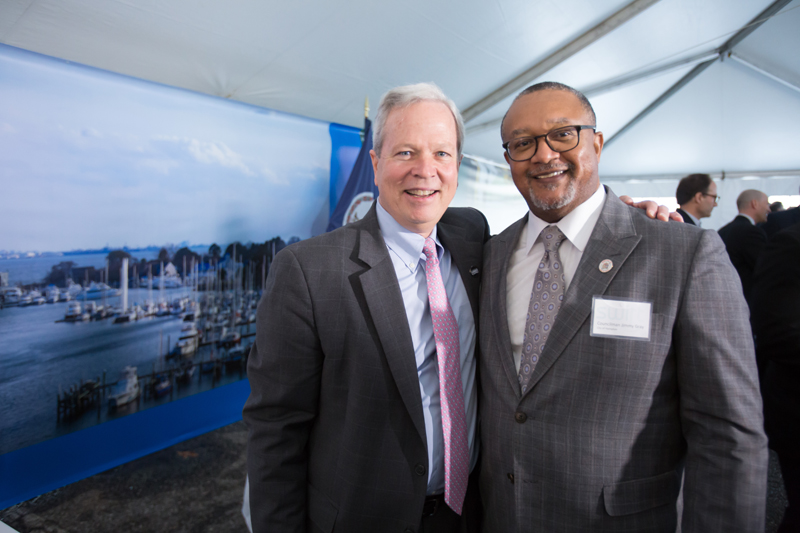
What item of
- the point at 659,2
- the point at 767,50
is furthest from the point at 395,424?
the point at 767,50

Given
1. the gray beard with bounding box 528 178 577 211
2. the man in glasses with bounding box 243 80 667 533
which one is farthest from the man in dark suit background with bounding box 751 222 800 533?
the gray beard with bounding box 528 178 577 211

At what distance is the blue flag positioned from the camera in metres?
3.54

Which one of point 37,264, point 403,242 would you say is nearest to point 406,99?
point 403,242

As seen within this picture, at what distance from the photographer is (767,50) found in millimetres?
4699

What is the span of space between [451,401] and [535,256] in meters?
0.53

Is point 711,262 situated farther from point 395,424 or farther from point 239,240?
point 239,240

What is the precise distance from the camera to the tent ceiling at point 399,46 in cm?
227

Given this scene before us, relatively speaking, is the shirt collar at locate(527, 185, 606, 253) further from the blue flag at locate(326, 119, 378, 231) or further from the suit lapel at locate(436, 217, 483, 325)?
the blue flag at locate(326, 119, 378, 231)

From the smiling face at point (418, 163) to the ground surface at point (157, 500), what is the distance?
2.18 metres

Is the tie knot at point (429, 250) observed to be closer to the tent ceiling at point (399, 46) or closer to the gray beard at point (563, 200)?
the gray beard at point (563, 200)

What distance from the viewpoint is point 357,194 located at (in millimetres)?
3572

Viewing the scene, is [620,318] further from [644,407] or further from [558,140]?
[558,140]

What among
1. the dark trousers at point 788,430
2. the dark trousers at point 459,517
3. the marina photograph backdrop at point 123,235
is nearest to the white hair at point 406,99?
the dark trousers at point 459,517

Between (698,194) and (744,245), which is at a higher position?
(698,194)
